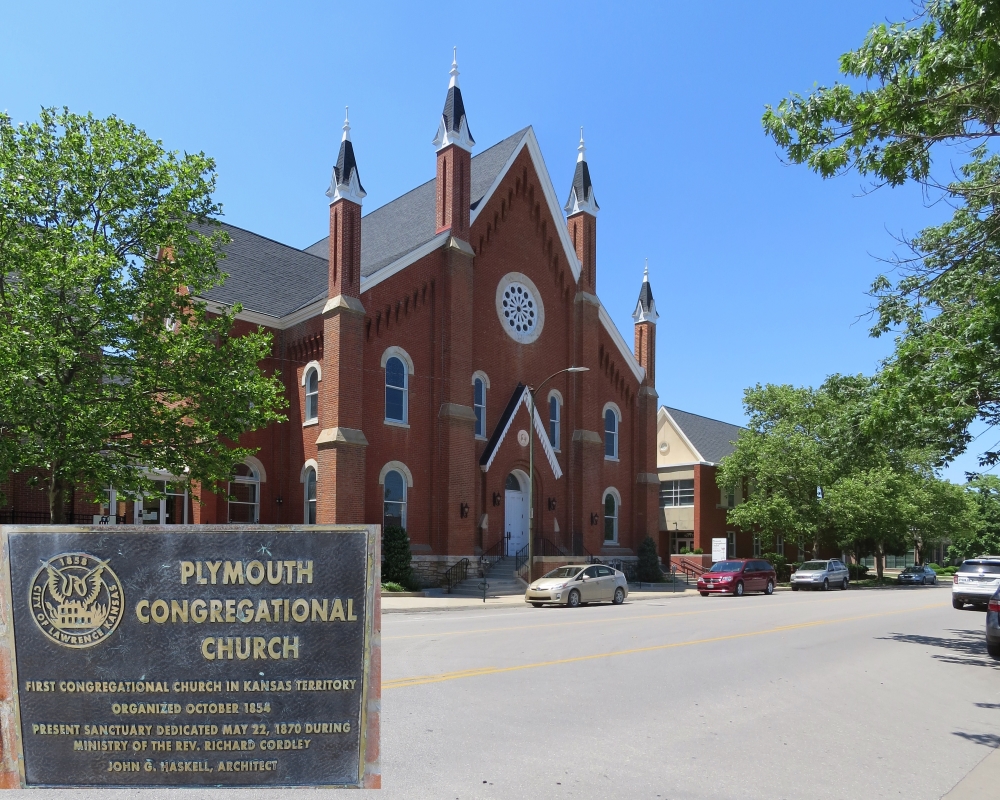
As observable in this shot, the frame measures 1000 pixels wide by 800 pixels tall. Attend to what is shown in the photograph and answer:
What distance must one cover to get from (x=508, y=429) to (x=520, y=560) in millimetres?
5076

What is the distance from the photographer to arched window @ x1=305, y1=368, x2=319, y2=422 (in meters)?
29.7

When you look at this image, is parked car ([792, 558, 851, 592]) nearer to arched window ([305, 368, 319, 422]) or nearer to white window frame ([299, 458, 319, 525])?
white window frame ([299, 458, 319, 525])

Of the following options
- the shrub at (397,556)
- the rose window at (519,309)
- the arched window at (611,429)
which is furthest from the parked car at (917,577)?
the shrub at (397,556)

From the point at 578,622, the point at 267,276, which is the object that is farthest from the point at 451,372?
the point at 578,622

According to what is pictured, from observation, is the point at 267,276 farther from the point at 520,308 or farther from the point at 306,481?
the point at 520,308

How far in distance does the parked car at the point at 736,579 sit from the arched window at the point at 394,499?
11877 millimetres

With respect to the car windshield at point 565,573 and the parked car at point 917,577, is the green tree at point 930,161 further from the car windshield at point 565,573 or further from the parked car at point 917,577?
the parked car at point 917,577

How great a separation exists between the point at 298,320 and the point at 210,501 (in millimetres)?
6929

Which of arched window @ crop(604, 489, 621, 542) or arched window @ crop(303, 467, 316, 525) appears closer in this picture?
arched window @ crop(303, 467, 316, 525)

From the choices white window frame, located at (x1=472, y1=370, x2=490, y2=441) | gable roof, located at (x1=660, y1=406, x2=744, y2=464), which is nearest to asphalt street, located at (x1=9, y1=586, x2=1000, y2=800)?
white window frame, located at (x1=472, y1=370, x2=490, y2=441)

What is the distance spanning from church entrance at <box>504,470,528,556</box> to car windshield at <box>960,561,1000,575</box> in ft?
51.9

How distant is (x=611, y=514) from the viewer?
4006 centimetres

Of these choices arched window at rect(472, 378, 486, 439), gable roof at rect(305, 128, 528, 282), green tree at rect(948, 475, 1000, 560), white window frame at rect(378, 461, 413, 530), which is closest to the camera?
white window frame at rect(378, 461, 413, 530)

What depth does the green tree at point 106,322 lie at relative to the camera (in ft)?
51.4
